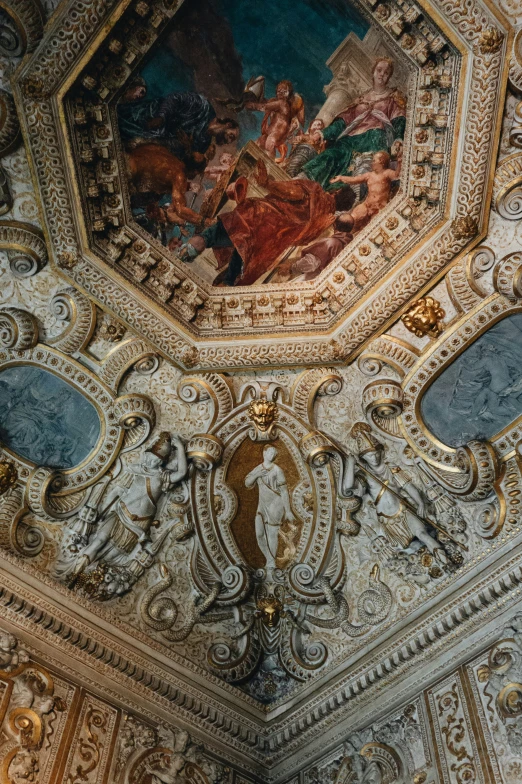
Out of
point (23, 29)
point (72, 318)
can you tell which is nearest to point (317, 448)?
point (72, 318)

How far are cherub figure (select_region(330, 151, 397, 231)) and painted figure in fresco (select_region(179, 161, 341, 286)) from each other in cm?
24

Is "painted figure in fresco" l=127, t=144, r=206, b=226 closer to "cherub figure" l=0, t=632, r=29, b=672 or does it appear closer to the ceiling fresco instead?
the ceiling fresco

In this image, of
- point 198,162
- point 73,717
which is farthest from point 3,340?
point 73,717

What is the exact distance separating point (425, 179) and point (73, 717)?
6.41 meters

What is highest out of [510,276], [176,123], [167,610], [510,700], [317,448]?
[176,123]

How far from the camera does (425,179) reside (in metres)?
8.22

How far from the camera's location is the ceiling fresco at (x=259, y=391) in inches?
303

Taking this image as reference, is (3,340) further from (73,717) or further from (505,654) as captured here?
(505,654)

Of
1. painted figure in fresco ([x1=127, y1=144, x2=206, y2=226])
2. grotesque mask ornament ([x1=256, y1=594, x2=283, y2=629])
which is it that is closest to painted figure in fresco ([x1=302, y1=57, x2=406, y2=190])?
painted figure in fresco ([x1=127, y1=144, x2=206, y2=226])

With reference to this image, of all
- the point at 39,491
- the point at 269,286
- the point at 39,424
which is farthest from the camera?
the point at 269,286

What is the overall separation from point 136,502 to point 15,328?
235 centimetres

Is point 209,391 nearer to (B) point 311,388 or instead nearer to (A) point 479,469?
(B) point 311,388

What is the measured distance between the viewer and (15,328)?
8.58m

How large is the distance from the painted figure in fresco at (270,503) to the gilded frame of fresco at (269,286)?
4.22 ft
